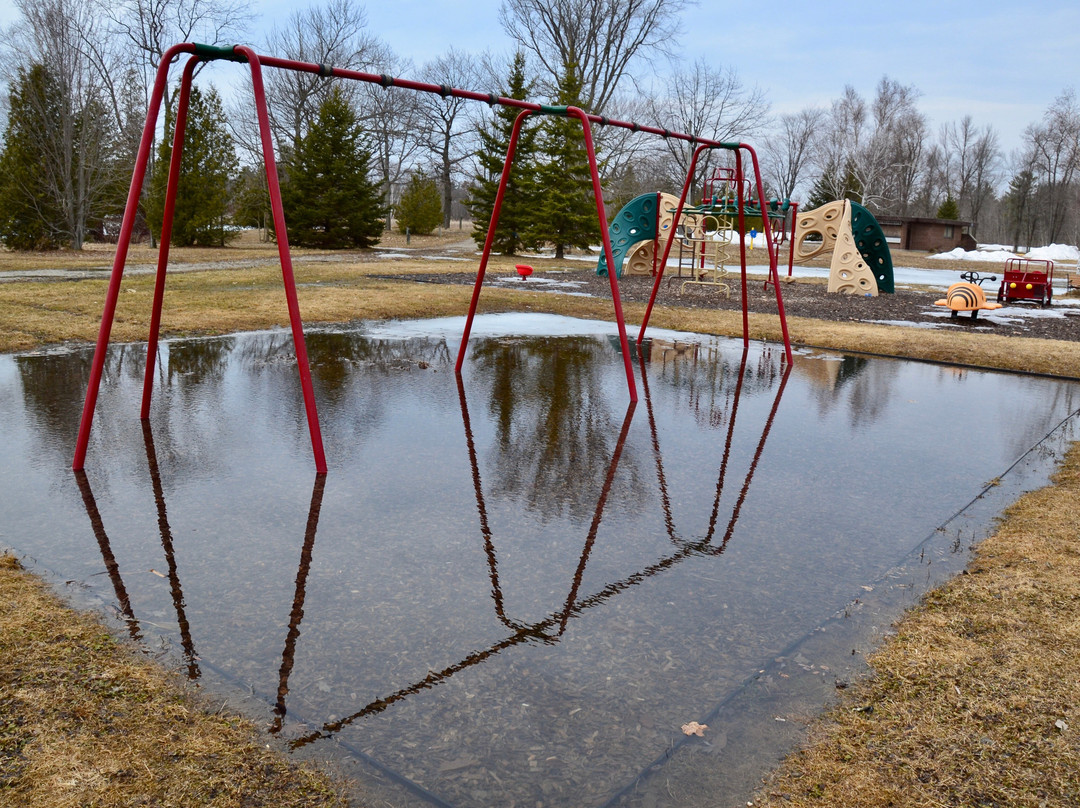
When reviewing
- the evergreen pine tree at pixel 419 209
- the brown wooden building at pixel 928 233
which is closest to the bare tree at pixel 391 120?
the evergreen pine tree at pixel 419 209

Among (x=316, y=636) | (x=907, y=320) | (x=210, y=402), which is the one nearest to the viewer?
(x=316, y=636)

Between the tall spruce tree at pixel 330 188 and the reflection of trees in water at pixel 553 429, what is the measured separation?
22.3 meters

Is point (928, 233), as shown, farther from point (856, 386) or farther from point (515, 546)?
point (515, 546)

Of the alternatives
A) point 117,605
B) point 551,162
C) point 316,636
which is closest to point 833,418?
point 316,636

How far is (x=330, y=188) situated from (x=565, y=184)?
882 cm

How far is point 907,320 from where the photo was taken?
13258mm

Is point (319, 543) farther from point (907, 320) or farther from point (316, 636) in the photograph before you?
point (907, 320)

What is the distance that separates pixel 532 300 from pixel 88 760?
12315 mm

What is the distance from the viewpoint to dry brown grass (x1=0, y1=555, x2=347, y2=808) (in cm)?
205

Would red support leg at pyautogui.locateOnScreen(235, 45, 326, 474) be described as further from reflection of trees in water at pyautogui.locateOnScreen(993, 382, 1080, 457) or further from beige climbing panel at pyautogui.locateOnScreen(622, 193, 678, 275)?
beige climbing panel at pyautogui.locateOnScreen(622, 193, 678, 275)

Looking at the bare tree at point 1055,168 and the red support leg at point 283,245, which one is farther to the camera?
the bare tree at point 1055,168

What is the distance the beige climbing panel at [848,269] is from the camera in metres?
17.9

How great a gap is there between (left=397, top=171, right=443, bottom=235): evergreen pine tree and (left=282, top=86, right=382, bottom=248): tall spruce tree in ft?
37.8

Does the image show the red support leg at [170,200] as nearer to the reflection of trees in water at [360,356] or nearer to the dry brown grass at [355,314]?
the reflection of trees in water at [360,356]
